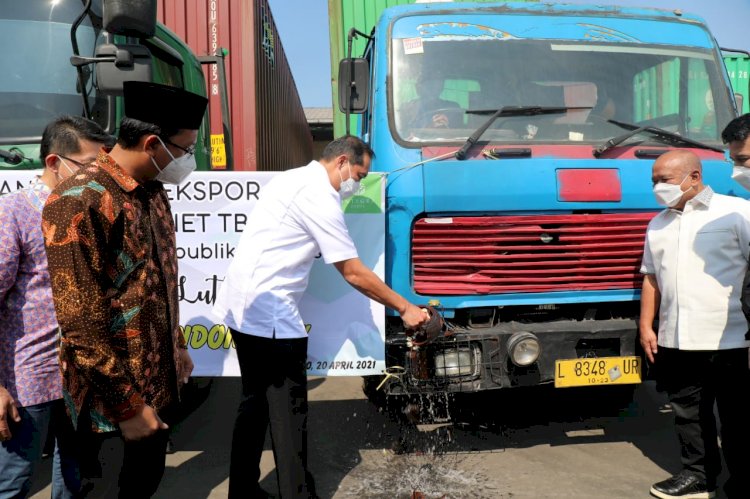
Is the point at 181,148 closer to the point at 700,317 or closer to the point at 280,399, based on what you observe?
the point at 280,399

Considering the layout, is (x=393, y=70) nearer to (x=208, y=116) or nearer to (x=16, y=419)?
(x=208, y=116)

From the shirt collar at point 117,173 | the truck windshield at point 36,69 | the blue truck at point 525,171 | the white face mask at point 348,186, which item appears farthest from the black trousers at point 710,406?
the truck windshield at point 36,69

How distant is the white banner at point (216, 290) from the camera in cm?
363

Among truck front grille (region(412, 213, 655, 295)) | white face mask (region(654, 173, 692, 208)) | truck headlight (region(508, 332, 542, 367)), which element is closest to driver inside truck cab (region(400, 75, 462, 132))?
truck front grille (region(412, 213, 655, 295))

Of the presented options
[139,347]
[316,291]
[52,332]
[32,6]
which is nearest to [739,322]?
[316,291]

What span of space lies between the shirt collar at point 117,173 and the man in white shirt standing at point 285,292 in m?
0.94

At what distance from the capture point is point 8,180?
3.32 meters

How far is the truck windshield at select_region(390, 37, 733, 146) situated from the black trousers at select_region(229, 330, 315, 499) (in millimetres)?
1554

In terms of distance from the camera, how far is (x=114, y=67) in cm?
312

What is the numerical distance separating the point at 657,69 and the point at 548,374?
84.2 inches

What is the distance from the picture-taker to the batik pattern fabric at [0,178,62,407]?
2.11 meters

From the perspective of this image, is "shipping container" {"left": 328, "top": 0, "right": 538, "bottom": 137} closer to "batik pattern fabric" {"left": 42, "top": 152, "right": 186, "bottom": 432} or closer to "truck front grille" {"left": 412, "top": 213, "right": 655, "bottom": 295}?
"truck front grille" {"left": 412, "top": 213, "right": 655, "bottom": 295}

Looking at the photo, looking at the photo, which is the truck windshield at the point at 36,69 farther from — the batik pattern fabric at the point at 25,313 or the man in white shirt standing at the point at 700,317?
the man in white shirt standing at the point at 700,317

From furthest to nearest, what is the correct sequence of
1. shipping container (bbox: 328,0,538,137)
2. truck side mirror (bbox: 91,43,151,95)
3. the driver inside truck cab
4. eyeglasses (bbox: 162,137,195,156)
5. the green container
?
1. the green container
2. shipping container (bbox: 328,0,538,137)
3. the driver inside truck cab
4. truck side mirror (bbox: 91,43,151,95)
5. eyeglasses (bbox: 162,137,195,156)
